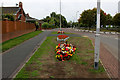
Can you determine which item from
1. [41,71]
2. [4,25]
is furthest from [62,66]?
[4,25]

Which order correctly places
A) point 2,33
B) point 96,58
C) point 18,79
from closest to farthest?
point 18,79 → point 96,58 → point 2,33

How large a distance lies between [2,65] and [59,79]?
3750mm

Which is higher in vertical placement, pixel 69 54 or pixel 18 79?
pixel 69 54

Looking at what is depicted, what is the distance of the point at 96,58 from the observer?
6996 mm

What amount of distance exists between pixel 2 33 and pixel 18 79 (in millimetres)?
11081

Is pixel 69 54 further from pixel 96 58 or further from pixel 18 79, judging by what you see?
pixel 18 79

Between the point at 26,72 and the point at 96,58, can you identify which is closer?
the point at 26,72

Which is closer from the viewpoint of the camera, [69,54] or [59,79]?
[59,79]

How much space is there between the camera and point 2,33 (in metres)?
15.4

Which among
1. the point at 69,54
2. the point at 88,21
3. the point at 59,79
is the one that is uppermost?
the point at 88,21

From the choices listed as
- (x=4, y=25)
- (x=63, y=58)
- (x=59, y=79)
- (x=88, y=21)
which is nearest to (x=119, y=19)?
(x=88, y=21)

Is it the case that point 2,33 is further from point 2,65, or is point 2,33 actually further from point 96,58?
point 96,58

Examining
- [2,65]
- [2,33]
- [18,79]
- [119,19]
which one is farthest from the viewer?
[119,19]

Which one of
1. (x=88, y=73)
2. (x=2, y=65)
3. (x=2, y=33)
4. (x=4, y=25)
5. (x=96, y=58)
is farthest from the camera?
(x=4, y=25)
